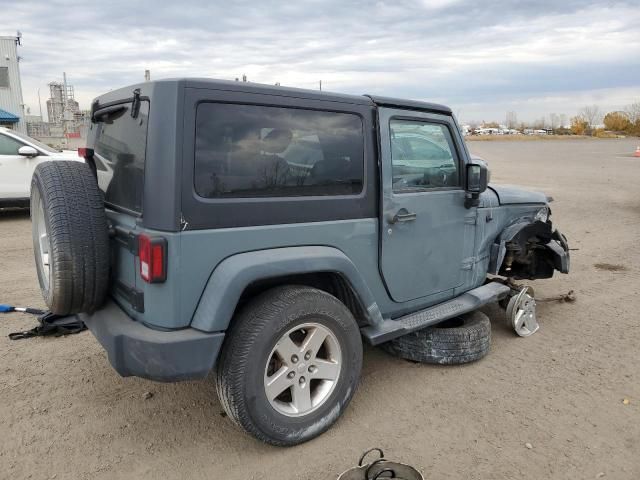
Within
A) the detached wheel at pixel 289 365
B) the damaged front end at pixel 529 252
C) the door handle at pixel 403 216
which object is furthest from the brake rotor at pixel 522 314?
the detached wheel at pixel 289 365

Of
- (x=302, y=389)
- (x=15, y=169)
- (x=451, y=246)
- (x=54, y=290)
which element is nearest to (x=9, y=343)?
(x=54, y=290)

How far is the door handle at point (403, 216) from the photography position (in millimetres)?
3277

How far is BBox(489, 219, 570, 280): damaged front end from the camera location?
4375 mm

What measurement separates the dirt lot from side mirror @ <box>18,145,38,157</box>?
553 cm

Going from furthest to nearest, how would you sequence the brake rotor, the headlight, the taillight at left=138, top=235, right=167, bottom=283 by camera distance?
the headlight < the brake rotor < the taillight at left=138, top=235, right=167, bottom=283

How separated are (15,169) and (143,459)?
809 centimetres

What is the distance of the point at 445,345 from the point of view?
3.76 metres

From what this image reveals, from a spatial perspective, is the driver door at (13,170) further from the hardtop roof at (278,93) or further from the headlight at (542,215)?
the headlight at (542,215)

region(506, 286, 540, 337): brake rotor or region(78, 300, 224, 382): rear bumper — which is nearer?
region(78, 300, 224, 382): rear bumper

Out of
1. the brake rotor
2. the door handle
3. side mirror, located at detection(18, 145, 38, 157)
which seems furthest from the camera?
side mirror, located at detection(18, 145, 38, 157)

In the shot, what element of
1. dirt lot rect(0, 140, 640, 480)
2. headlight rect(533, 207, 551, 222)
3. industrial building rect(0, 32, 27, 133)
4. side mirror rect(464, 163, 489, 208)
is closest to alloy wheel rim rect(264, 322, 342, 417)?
dirt lot rect(0, 140, 640, 480)

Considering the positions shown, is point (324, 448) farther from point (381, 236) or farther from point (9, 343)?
point (9, 343)

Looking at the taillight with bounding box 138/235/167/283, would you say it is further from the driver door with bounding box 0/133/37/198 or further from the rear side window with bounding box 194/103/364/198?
the driver door with bounding box 0/133/37/198

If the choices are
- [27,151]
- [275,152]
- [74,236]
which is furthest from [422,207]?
[27,151]
